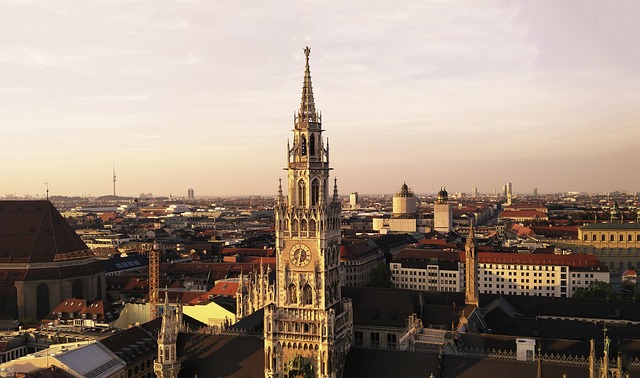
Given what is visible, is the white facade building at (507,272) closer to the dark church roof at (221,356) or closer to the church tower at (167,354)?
the dark church roof at (221,356)

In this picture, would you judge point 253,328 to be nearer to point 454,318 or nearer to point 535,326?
point 454,318

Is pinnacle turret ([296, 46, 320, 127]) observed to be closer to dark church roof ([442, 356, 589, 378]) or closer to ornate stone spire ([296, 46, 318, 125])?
ornate stone spire ([296, 46, 318, 125])

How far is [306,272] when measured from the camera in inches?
2202

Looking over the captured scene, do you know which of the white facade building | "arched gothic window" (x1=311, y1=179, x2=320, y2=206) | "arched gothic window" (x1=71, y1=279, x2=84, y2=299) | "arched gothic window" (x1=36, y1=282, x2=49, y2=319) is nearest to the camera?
"arched gothic window" (x1=311, y1=179, x2=320, y2=206)

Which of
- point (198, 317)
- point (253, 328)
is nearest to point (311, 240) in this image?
point (253, 328)

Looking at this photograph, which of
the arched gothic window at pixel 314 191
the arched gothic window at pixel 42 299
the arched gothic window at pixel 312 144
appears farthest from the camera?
the arched gothic window at pixel 42 299

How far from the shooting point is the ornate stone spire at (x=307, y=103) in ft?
188

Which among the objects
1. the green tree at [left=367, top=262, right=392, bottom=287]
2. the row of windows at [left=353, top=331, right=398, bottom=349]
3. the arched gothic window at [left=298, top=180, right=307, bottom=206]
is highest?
the arched gothic window at [left=298, top=180, right=307, bottom=206]

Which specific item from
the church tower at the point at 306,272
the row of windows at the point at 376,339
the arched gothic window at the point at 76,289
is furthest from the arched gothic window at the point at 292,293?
the arched gothic window at the point at 76,289

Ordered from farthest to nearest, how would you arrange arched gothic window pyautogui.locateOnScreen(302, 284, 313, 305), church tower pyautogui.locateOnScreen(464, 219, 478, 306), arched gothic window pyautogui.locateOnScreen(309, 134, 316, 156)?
church tower pyautogui.locateOnScreen(464, 219, 478, 306), arched gothic window pyautogui.locateOnScreen(309, 134, 316, 156), arched gothic window pyautogui.locateOnScreen(302, 284, 313, 305)

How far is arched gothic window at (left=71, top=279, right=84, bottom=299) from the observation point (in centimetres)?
12438

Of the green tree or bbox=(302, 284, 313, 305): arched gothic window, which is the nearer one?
bbox=(302, 284, 313, 305): arched gothic window

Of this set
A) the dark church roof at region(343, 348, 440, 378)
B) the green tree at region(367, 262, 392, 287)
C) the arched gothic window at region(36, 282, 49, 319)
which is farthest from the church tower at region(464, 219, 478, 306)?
the arched gothic window at region(36, 282, 49, 319)

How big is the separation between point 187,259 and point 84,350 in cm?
11678
